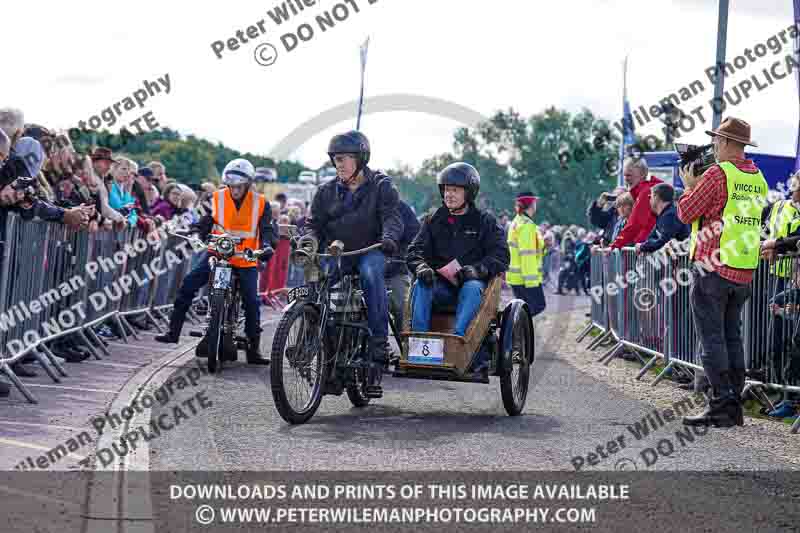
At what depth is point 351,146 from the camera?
9047 millimetres

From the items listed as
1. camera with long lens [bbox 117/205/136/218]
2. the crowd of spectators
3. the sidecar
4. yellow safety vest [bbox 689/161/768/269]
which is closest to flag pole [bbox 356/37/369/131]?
the crowd of spectators

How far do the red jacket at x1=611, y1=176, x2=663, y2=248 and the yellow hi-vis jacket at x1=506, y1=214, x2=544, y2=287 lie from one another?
5.07 ft

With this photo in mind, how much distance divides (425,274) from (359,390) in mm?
1008

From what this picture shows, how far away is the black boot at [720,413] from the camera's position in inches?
345

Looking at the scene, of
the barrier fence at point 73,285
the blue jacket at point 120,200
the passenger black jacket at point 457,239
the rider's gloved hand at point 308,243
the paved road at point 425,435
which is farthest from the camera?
the blue jacket at point 120,200

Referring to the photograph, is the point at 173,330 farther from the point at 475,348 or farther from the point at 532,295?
the point at 532,295

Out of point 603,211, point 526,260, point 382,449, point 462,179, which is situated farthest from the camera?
point 603,211

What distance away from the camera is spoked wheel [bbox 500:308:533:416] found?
8.88 metres

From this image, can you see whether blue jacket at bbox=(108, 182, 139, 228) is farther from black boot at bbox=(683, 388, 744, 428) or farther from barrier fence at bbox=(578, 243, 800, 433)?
black boot at bbox=(683, 388, 744, 428)

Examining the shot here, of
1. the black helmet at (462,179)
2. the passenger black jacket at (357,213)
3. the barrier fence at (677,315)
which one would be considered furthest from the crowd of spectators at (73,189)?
the barrier fence at (677,315)

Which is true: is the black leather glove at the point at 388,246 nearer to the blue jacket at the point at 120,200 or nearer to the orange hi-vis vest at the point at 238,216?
the orange hi-vis vest at the point at 238,216

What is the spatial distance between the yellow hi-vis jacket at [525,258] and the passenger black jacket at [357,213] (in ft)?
21.8

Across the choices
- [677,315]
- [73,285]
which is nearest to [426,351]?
[677,315]

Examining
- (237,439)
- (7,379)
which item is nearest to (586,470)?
(237,439)
